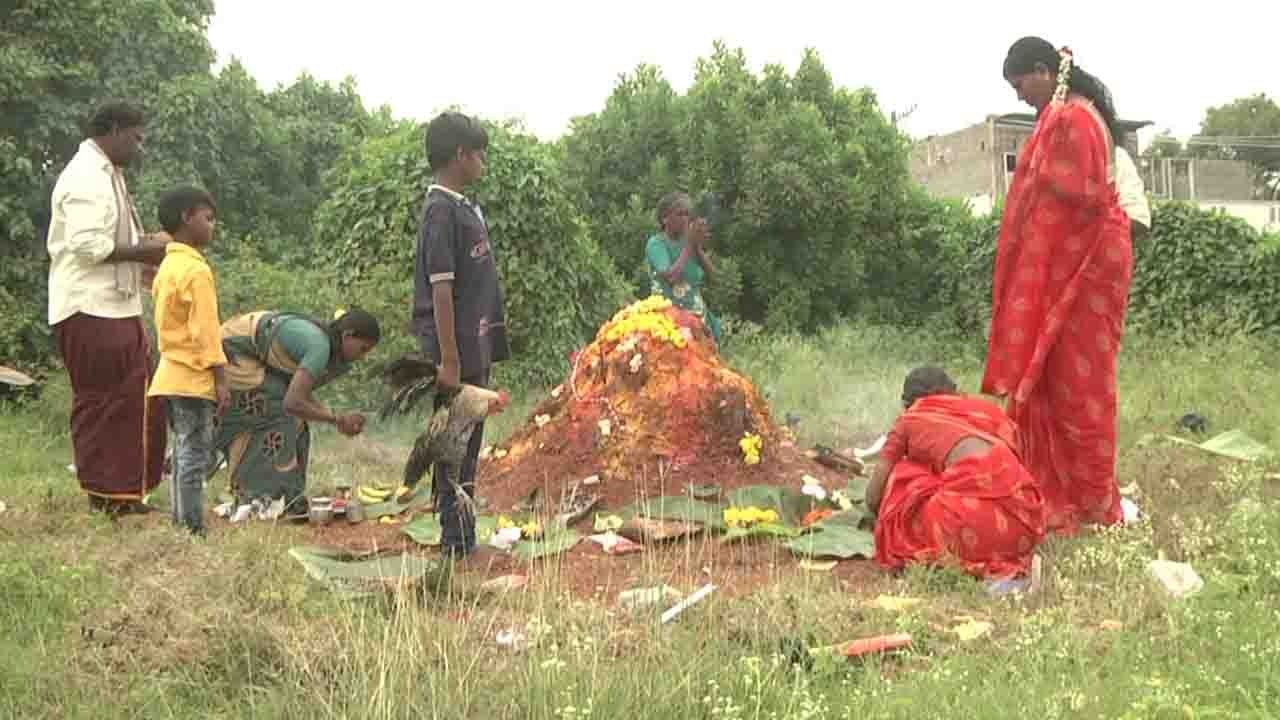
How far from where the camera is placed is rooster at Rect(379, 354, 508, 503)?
445 cm

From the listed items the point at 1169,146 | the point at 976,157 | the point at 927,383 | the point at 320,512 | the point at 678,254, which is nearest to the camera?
the point at 927,383

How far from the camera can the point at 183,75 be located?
11.5 metres

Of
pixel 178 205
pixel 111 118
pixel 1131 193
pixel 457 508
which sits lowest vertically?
pixel 457 508

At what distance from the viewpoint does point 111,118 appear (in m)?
5.77

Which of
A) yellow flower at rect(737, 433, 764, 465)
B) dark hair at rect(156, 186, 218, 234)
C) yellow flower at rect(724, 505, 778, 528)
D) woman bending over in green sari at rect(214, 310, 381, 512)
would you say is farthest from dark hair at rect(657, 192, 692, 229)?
dark hair at rect(156, 186, 218, 234)

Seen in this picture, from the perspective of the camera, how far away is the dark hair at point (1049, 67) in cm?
555

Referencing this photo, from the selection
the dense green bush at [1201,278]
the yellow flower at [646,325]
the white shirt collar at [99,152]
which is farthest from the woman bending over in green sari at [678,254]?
the dense green bush at [1201,278]

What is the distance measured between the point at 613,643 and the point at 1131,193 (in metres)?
3.65

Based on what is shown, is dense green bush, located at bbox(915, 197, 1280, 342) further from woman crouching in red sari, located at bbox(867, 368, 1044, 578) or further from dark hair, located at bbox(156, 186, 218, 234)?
dark hair, located at bbox(156, 186, 218, 234)

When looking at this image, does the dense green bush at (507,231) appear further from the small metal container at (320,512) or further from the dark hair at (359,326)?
the dark hair at (359,326)

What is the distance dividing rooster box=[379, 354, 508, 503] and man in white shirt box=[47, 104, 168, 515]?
193 centimetres

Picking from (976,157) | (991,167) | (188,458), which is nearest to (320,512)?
(188,458)

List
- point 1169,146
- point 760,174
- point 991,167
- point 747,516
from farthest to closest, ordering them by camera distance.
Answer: point 1169,146 → point 991,167 → point 760,174 → point 747,516

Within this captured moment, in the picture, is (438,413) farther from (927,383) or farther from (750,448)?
(750,448)
